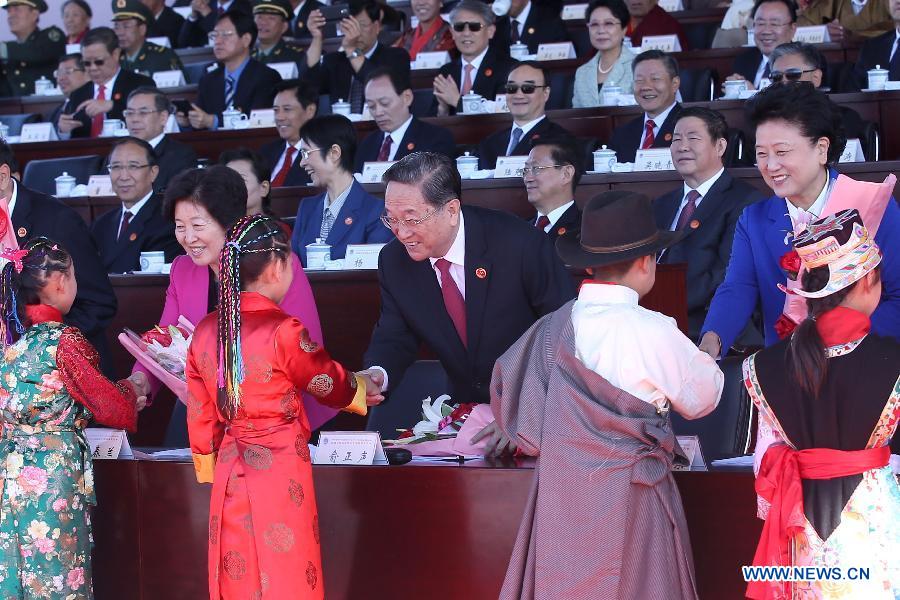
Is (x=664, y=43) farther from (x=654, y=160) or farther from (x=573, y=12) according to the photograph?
(x=654, y=160)

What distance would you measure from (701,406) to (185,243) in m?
1.40

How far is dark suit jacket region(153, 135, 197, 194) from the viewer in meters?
5.62

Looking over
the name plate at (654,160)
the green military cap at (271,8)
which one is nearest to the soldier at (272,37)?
the green military cap at (271,8)

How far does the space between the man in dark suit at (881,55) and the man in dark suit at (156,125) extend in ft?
10.1

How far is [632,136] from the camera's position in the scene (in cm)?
552

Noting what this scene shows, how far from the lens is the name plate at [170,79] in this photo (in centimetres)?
753

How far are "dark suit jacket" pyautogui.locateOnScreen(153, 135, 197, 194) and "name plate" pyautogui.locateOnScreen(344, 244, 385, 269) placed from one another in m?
1.62

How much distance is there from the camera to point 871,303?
2.13m

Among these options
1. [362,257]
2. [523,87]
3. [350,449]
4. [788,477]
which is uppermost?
[523,87]

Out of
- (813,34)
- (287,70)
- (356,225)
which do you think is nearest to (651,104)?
(813,34)

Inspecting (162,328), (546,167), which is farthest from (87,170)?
(162,328)

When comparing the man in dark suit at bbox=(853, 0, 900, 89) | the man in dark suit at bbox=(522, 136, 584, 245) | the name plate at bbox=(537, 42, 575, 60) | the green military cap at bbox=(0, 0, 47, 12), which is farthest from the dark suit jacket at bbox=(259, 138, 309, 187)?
the green military cap at bbox=(0, 0, 47, 12)

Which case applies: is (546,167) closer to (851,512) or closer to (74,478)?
(74,478)

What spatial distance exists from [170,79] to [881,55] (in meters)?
4.05
